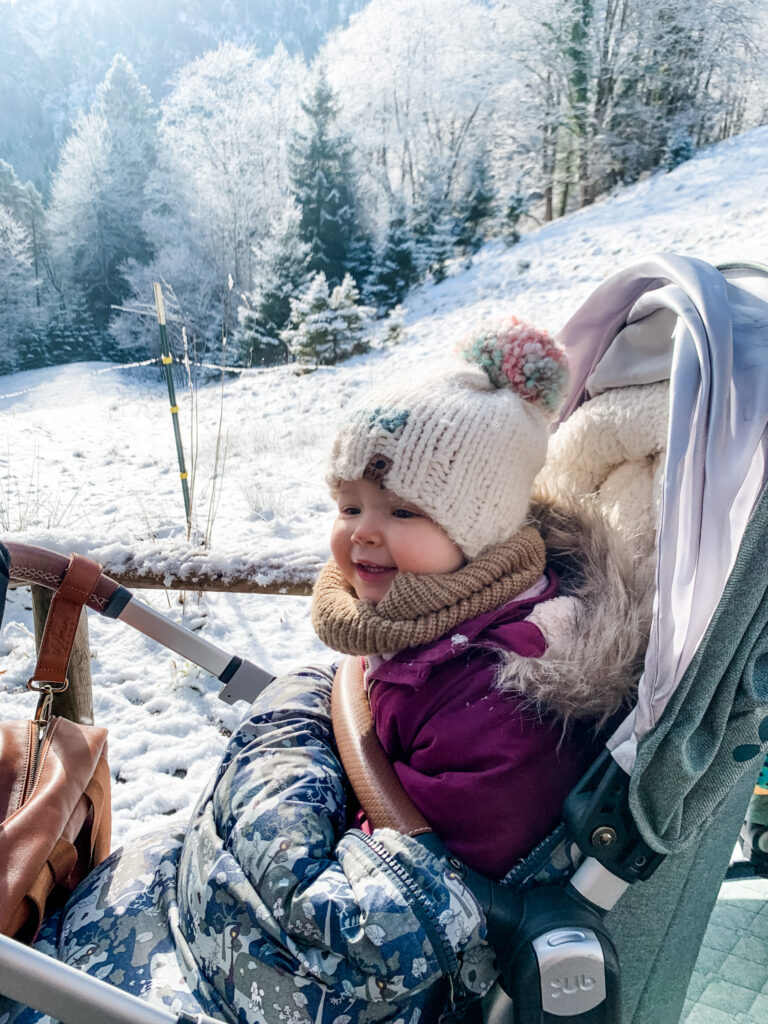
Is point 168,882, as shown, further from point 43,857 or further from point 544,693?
point 544,693

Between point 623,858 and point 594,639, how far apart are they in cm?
32

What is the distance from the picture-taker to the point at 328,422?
9.77 m

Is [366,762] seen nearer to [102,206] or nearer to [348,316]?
[348,316]

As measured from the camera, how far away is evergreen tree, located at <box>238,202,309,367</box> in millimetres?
16125

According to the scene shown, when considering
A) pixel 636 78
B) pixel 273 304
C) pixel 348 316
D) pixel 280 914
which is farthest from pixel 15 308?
pixel 280 914

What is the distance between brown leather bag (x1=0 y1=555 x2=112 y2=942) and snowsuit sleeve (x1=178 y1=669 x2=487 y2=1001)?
24 centimetres

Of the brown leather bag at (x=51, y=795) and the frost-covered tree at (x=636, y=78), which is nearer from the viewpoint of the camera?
the brown leather bag at (x=51, y=795)

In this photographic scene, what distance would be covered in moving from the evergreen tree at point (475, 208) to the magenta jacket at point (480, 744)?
18.1 metres

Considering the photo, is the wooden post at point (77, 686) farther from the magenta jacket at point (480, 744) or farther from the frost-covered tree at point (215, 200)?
the frost-covered tree at point (215, 200)

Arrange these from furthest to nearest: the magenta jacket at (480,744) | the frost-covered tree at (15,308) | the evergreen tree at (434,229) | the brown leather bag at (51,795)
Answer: the frost-covered tree at (15,308) < the evergreen tree at (434,229) < the brown leather bag at (51,795) < the magenta jacket at (480,744)

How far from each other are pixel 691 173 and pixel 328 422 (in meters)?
11.7

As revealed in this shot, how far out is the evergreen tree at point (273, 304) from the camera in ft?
52.9

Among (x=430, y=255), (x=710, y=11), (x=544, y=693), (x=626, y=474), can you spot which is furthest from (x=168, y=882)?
(x=710, y=11)

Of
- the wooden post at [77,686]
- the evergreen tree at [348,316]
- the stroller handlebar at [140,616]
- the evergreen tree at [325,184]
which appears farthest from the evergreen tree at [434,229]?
the stroller handlebar at [140,616]
